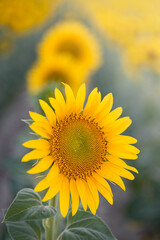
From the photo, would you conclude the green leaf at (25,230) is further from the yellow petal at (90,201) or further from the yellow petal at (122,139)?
the yellow petal at (122,139)

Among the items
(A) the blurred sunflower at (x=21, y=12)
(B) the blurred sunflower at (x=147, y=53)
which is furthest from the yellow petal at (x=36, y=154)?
(B) the blurred sunflower at (x=147, y=53)

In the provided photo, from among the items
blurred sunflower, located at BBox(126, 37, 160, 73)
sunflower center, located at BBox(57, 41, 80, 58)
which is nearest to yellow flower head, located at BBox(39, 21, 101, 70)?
sunflower center, located at BBox(57, 41, 80, 58)

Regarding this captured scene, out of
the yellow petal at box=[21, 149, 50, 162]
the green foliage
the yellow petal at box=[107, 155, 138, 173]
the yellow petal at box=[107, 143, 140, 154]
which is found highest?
the yellow petal at box=[107, 143, 140, 154]

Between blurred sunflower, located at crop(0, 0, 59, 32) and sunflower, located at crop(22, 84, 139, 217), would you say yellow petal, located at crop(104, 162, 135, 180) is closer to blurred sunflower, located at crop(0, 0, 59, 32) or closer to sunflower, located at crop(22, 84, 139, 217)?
sunflower, located at crop(22, 84, 139, 217)

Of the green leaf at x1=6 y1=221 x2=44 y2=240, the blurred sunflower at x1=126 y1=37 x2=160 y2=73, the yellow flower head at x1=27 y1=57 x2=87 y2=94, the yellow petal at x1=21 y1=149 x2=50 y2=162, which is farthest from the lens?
the blurred sunflower at x1=126 y1=37 x2=160 y2=73

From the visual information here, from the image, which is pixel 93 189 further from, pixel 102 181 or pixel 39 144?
pixel 39 144

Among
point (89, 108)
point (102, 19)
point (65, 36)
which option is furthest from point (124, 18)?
point (89, 108)
